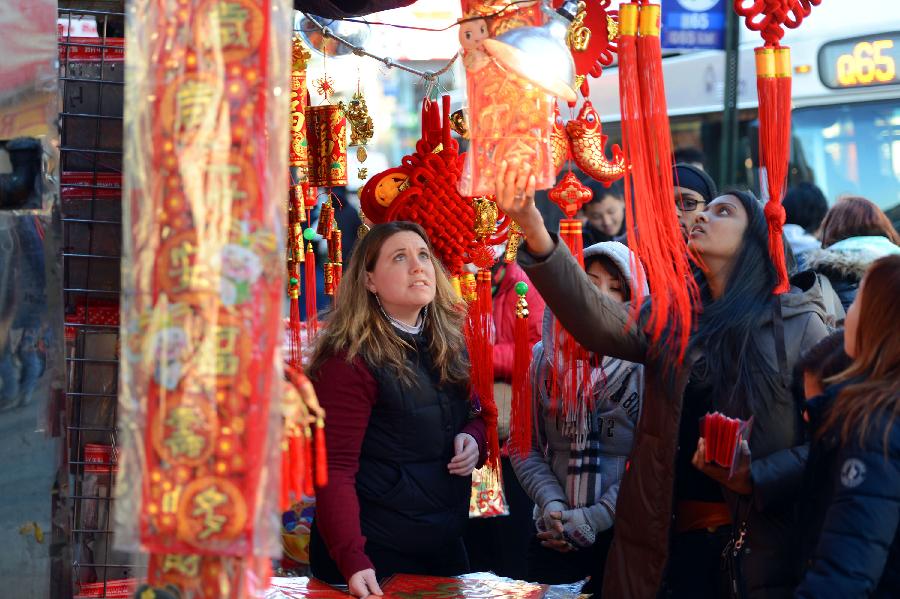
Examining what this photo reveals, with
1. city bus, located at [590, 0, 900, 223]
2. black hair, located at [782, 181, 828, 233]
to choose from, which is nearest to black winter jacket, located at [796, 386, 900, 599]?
black hair, located at [782, 181, 828, 233]

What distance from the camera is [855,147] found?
6840mm

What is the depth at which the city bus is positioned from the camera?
6.66 m

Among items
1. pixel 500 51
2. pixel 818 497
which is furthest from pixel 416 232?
pixel 818 497

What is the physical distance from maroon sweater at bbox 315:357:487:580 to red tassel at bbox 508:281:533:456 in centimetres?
42

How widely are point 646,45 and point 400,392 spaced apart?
1.01m

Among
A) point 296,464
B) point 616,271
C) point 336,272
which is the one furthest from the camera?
point 336,272

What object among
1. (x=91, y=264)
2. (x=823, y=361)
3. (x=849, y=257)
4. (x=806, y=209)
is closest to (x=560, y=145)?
(x=823, y=361)

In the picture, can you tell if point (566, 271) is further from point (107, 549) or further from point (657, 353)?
point (107, 549)

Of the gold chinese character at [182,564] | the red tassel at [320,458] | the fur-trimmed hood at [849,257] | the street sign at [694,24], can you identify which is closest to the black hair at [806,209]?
the fur-trimmed hood at [849,257]

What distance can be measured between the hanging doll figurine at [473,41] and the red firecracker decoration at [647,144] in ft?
1.22

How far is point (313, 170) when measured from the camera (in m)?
3.20

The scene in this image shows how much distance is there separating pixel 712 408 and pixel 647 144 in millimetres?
603

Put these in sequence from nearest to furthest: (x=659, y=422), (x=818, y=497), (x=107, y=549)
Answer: (x=818, y=497)
(x=659, y=422)
(x=107, y=549)

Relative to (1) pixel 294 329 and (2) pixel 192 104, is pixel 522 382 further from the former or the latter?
(2) pixel 192 104
